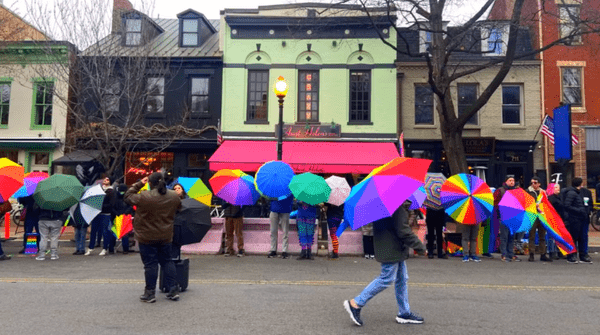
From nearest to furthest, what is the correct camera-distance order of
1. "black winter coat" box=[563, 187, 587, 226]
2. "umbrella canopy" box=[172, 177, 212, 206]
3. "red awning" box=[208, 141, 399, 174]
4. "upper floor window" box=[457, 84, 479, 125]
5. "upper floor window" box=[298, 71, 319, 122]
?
1. "black winter coat" box=[563, 187, 587, 226]
2. "umbrella canopy" box=[172, 177, 212, 206]
3. "red awning" box=[208, 141, 399, 174]
4. "upper floor window" box=[298, 71, 319, 122]
5. "upper floor window" box=[457, 84, 479, 125]

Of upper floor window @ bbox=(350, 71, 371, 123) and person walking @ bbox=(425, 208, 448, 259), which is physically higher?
upper floor window @ bbox=(350, 71, 371, 123)

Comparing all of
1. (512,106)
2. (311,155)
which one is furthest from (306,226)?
(512,106)

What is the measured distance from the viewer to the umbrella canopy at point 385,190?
16.1 feet

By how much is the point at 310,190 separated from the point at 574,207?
20.3 ft

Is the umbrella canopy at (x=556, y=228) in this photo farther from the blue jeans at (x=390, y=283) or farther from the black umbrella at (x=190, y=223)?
the black umbrella at (x=190, y=223)

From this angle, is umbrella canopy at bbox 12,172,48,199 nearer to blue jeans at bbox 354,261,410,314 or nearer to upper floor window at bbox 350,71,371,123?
blue jeans at bbox 354,261,410,314

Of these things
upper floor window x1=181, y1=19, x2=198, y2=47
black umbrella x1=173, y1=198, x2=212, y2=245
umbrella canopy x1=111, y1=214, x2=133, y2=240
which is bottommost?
umbrella canopy x1=111, y1=214, x2=133, y2=240

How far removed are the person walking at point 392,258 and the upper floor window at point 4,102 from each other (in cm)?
2054

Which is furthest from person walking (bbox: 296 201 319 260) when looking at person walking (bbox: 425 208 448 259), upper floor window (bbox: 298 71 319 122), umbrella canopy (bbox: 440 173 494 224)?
upper floor window (bbox: 298 71 319 122)

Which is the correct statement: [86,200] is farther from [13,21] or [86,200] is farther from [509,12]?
[509,12]

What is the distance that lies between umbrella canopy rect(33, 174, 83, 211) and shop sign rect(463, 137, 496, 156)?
1534 centimetres

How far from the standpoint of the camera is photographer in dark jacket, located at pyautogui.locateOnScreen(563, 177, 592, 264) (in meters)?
10.2

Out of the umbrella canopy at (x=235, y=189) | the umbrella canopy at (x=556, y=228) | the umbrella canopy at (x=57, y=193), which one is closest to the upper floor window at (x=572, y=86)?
the umbrella canopy at (x=556, y=228)

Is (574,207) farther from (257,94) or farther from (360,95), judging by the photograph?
(257,94)
